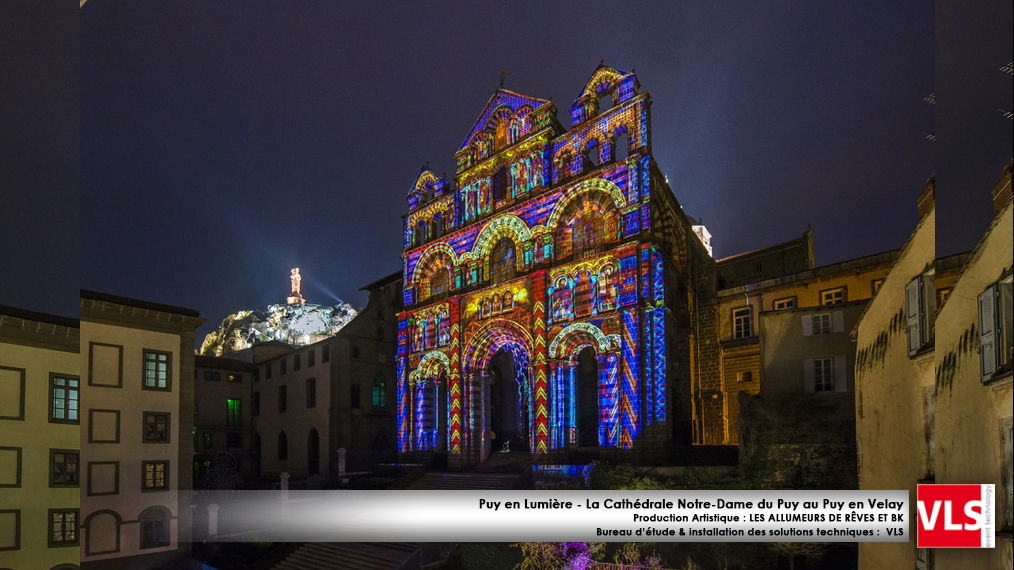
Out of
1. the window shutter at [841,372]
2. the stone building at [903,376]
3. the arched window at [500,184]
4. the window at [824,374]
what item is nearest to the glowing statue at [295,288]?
the arched window at [500,184]

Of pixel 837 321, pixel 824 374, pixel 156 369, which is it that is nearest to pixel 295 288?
pixel 156 369

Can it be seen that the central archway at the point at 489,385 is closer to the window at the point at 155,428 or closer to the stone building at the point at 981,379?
the window at the point at 155,428

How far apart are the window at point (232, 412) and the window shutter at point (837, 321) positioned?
33.9 ft

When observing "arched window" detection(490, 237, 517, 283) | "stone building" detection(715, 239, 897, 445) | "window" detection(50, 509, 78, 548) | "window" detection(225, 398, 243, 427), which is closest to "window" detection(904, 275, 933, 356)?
"stone building" detection(715, 239, 897, 445)

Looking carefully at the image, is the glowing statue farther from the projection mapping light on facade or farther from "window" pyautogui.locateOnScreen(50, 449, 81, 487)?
"window" pyautogui.locateOnScreen(50, 449, 81, 487)

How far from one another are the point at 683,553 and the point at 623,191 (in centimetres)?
639

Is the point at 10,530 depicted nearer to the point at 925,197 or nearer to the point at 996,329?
the point at 996,329

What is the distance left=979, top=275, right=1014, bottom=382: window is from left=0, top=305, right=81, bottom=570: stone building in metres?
6.13

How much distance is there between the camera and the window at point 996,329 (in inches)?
110

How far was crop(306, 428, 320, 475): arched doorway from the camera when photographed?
47.5ft

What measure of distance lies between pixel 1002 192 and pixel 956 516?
1.69 meters

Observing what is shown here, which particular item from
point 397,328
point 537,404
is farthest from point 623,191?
point 397,328

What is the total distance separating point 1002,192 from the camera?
316 centimetres

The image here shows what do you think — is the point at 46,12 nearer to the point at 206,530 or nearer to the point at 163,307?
the point at 163,307
